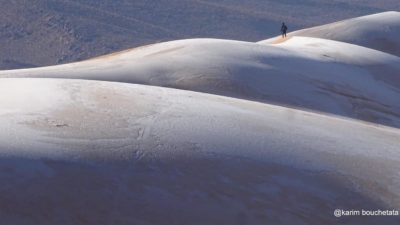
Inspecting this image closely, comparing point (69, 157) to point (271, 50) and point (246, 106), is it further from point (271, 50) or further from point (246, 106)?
point (271, 50)

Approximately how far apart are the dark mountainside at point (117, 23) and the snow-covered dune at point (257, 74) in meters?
23.0

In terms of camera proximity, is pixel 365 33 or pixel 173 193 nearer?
pixel 173 193

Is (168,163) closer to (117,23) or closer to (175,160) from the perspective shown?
(175,160)

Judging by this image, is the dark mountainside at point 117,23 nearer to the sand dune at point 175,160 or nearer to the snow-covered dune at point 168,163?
the sand dune at point 175,160

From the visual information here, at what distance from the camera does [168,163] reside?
499 cm

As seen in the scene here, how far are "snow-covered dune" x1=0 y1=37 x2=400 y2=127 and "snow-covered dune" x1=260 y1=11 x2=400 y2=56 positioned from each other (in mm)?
3328

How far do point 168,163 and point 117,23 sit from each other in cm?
3734

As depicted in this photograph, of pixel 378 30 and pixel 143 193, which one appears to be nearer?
pixel 143 193

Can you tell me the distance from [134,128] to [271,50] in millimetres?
5252

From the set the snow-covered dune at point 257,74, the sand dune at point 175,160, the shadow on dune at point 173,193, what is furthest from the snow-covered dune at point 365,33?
the shadow on dune at point 173,193

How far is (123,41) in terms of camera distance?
38.6 meters

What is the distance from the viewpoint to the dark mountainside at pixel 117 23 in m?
36.9

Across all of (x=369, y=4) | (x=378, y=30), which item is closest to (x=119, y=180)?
(x=378, y=30)

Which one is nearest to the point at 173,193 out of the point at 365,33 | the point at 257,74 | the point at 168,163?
the point at 168,163
